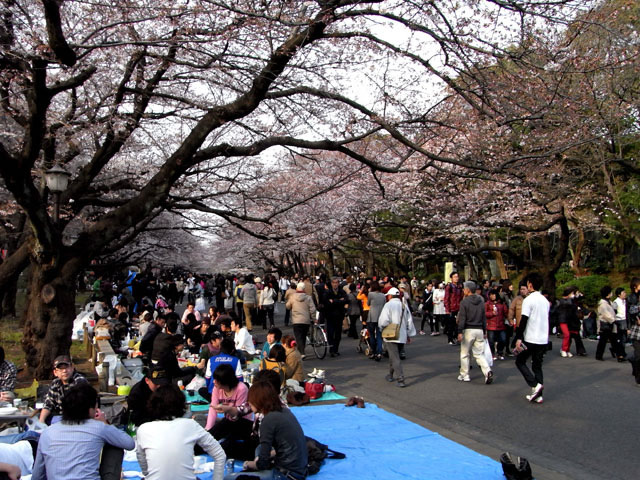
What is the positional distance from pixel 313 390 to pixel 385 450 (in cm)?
281

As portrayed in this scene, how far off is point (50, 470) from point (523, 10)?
24.7 ft

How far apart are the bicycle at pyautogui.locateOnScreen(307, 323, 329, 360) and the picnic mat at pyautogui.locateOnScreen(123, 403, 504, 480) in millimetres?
5633

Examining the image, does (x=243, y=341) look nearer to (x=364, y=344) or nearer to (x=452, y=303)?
(x=364, y=344)

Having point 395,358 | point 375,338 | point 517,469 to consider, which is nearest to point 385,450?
point 517,469

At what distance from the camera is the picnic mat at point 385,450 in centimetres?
578

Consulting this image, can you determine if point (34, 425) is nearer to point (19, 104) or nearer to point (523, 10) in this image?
point (523, 10)

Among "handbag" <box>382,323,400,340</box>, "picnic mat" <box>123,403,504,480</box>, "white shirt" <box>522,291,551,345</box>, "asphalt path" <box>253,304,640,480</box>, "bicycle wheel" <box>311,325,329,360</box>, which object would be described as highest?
"white shirt" <box>522,291,551,345</box>

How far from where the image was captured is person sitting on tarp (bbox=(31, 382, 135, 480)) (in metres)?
3.94

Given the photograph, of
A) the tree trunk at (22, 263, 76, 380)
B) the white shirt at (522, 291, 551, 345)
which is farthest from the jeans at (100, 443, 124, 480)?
the tree trunk at (22, 263, 76, 380)

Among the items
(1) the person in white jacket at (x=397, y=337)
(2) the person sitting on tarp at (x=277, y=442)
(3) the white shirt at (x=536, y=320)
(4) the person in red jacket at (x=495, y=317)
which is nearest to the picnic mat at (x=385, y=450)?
(2) the person sitting on tarp at (x=277, y=442)

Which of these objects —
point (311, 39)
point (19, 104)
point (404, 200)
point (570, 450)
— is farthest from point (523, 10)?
point (404, 200)

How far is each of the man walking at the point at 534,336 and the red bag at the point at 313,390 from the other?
10.1 ft

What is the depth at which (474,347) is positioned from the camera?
1041 centimetres

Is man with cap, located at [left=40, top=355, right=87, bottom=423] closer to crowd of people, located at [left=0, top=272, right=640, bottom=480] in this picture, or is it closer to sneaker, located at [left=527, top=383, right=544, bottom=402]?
crowd of people, located at [left=0, top=272, right=640, bottom=480]
